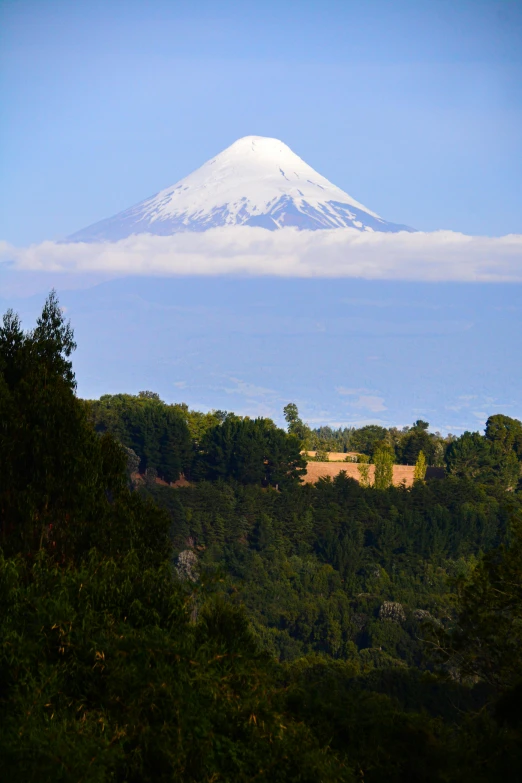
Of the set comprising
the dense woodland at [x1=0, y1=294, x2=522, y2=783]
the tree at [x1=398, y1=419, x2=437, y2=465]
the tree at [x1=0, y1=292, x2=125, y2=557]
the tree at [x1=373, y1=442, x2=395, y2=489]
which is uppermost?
the tree at [x1=398, y1=419, x2=437, y2=465]

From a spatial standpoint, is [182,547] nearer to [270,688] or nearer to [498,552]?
[498,552]

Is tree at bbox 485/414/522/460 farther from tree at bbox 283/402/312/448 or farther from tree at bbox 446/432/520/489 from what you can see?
tree at bbox 283/402/312/448

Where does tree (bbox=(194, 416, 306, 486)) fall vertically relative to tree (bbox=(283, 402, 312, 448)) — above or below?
below

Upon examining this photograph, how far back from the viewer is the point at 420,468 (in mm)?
93125

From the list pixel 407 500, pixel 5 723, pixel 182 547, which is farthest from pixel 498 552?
pixel 407 500

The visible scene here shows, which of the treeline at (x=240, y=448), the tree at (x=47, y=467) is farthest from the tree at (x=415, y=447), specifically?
the tree at (x=47, y=467)

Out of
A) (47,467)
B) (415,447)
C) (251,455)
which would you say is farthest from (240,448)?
(47,467)

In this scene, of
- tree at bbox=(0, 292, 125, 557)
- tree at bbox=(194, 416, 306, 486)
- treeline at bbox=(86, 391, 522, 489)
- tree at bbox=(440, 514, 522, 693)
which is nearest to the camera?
tree at bbox=(0, 292, 125, 557)

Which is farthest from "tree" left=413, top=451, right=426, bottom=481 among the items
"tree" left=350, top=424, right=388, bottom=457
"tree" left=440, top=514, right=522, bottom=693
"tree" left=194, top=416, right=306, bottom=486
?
"tree" left=440, top=514, right=522, bottom=693

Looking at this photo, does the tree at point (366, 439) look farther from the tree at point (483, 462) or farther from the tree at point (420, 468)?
the tree at point (483, 462)

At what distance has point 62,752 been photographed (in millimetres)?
13078

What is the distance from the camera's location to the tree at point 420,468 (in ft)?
303

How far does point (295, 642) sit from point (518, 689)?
46896 millimetres

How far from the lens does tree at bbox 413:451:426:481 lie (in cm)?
9244
